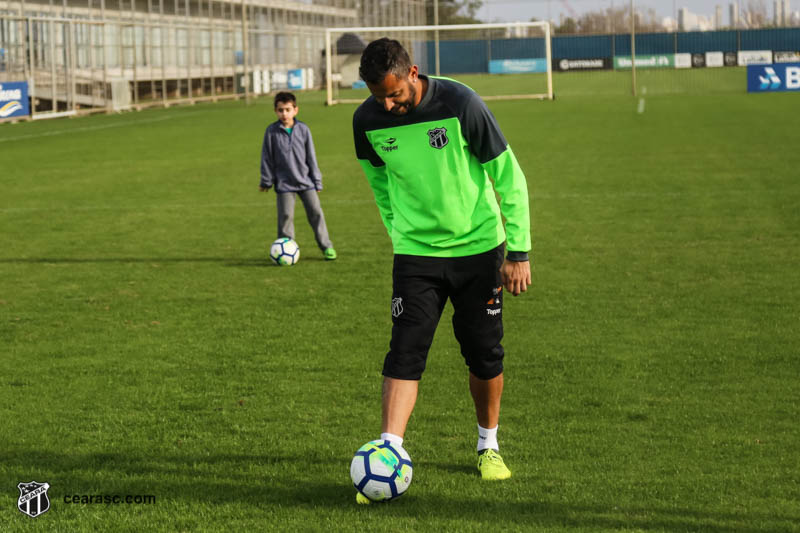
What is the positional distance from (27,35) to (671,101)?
72.7 ft

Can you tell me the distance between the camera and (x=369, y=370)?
6594 mm

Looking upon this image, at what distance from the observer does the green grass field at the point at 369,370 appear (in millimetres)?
4441

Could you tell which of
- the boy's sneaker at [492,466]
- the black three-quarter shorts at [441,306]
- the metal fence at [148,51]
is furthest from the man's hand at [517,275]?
the metal fence at [148,51]

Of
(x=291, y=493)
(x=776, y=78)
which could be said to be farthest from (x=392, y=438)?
(x=776, y=78)

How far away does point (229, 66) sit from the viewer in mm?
54625

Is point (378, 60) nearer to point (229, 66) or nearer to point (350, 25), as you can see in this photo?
point (229, 66)

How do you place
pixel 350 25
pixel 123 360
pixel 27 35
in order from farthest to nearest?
pixel 350 25 < pixel 27 35 < pixel 123 360

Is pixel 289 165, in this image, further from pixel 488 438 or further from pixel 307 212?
pixel 488 438

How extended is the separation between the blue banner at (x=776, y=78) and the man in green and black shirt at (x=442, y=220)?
40.5 meters

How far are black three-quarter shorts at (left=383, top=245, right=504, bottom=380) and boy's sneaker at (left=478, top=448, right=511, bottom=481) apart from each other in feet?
1.25

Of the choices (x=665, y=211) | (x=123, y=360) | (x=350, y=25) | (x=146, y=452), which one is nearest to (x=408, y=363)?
(x=146, y=452)

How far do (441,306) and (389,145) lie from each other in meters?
0.75

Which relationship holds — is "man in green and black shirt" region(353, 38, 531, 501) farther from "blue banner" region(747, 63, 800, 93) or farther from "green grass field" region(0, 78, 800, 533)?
Answer: "blue banner" region(747, 63, 800, 93)

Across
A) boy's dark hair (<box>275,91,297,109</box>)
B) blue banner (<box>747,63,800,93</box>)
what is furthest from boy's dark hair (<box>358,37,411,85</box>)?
blue banner (<box>747,63,800,93</box>)
